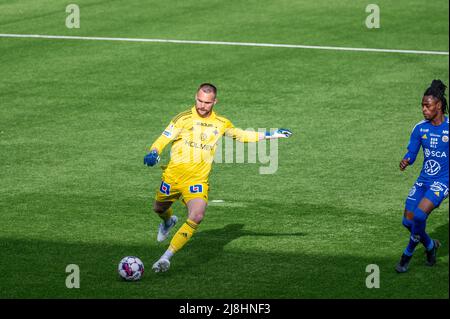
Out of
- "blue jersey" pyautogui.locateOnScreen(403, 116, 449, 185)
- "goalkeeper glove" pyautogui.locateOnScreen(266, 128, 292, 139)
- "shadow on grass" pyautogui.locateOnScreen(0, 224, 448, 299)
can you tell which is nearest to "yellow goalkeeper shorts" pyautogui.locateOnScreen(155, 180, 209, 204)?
"shadow on grass" pyautogui.locateOnScreen(0, 224, 448, 299)

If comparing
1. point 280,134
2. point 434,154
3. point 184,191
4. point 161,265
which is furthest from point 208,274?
point 434,154

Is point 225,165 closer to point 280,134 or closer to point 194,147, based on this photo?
point 280,134

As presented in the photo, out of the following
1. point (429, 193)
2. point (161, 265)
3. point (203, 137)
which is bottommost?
point (161, 265)

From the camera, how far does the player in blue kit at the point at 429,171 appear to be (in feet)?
45.1

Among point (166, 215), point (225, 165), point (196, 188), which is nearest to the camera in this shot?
point (196, 188)

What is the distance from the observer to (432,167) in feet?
45.8

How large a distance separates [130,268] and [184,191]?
1.47 meters

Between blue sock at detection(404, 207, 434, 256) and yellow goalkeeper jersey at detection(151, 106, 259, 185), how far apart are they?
2.89 meters

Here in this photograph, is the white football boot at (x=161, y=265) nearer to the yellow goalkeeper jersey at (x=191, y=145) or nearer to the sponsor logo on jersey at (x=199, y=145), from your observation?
the yellow goalkeeper jersey at (x=191, y=145)

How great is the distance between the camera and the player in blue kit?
1374 centimetres

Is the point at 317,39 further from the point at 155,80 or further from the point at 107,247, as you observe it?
the point at 107,247

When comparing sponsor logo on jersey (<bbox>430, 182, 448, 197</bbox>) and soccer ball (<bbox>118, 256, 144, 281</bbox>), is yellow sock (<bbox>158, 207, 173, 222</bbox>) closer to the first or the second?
soccer ball (<bbox>118, 256, 144, 281</bbox>)

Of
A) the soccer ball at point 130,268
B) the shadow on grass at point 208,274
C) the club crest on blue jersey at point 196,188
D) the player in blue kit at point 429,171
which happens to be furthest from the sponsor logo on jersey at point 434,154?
the soccer ball at point 130,268
